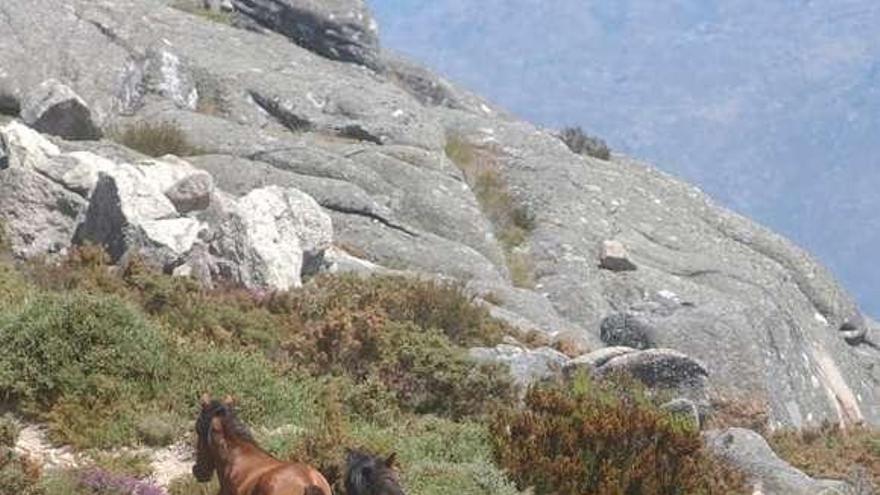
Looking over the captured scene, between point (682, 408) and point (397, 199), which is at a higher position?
point (397, 199)

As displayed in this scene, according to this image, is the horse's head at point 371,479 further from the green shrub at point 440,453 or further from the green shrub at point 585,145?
the green shrub at point 585,145

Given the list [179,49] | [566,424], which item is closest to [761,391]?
[566,424]

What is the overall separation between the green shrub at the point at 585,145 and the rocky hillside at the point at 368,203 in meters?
1.67

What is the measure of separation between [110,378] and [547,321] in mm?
13361

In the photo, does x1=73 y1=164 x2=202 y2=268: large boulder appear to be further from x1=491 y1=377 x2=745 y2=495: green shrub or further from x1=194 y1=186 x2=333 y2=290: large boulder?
x1=491 y1=377 x2=745 y2=495: green shrub

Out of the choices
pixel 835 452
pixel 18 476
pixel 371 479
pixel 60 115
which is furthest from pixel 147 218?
pixel 371 479

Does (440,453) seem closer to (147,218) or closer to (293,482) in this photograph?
(293,482)

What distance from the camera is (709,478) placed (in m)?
14.7

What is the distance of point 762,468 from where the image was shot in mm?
16797

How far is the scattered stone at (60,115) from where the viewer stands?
27.0 metres

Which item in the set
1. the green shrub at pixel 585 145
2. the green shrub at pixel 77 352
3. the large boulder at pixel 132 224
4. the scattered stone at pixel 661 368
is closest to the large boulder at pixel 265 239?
the large boulder at pixel 132 224

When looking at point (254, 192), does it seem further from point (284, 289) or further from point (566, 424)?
point (566, 424)

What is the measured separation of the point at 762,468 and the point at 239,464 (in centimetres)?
906

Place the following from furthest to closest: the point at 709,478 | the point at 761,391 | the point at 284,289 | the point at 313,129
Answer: the point at 313,129 → the point at 761,391 → the point at 284,289 → the point at 709,478
